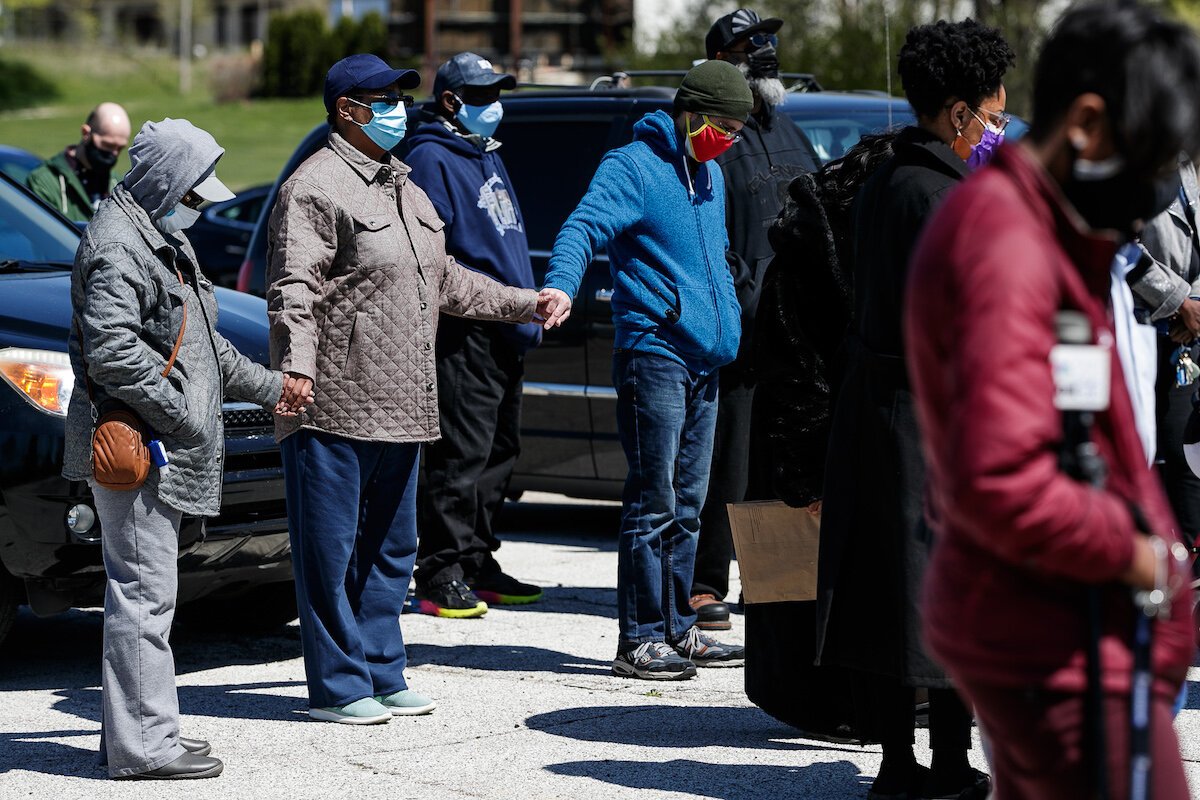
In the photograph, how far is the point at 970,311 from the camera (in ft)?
7.43

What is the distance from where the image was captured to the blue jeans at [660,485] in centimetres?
581

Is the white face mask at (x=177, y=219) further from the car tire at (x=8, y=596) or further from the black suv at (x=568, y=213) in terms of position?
the black suv at (x=568, y=213)

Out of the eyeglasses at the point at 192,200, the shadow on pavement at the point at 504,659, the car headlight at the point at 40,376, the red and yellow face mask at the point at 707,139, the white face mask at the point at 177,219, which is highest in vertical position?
the red and yellow face mask at the point at 707,139

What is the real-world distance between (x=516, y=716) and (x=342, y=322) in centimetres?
134

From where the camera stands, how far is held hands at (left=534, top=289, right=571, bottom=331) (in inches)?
207

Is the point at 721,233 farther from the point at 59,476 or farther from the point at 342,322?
the point at 59,476

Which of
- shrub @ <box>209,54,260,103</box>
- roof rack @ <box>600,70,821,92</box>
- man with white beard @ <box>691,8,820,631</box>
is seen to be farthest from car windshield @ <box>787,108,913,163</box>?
shrub @ <box>209,54,260,103</box>

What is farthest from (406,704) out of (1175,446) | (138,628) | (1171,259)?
(1171,259)

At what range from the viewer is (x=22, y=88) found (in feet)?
186

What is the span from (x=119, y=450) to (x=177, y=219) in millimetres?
693

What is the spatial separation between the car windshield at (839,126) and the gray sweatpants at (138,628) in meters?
4.18

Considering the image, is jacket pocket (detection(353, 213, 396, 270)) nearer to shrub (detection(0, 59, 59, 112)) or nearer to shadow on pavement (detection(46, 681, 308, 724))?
shadow on pavement (detection(46, 681, 308, 724))

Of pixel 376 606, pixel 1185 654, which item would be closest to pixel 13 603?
pixel 376 606

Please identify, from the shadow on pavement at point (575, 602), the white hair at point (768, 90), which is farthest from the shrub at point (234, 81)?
the white hair at point (768, 90)
